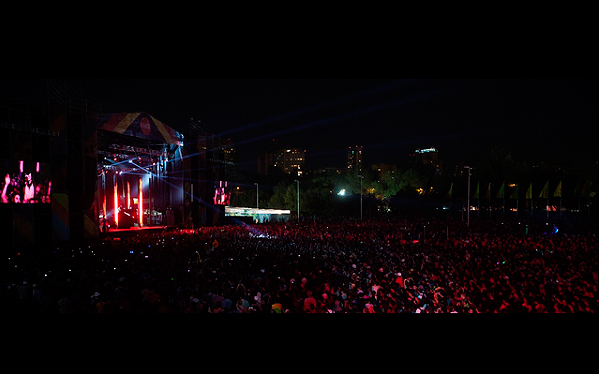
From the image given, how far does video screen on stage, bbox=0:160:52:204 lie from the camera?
13.6 m

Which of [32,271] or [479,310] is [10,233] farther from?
[479,310]

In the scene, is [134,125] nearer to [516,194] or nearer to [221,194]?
[221,194]

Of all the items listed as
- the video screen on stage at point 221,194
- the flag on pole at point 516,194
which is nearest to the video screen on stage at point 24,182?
the video screen on stage at point 221,194

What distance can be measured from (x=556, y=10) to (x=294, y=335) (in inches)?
221

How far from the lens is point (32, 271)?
356 inches

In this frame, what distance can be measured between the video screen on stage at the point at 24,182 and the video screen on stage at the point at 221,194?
41.9 ft

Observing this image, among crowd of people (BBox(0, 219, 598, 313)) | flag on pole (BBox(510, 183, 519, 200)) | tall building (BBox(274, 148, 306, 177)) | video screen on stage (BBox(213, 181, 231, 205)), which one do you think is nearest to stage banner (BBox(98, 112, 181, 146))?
video screen on stage (BBox(213, 181, 231, 205))

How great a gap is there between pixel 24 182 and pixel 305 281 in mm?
11870

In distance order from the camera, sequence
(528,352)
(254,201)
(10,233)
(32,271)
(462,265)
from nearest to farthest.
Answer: (528,352), (32,271), (462,265), (10,233), (254,201)

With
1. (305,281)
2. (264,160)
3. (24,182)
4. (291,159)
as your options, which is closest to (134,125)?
(24,182)

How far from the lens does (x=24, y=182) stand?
1416 centimetres

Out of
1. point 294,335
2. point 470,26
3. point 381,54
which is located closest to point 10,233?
point 294,335

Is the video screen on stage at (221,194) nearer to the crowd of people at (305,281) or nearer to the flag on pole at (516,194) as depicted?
the crowd of people at (305,281)

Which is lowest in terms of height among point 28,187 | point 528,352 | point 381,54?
point 528,352
